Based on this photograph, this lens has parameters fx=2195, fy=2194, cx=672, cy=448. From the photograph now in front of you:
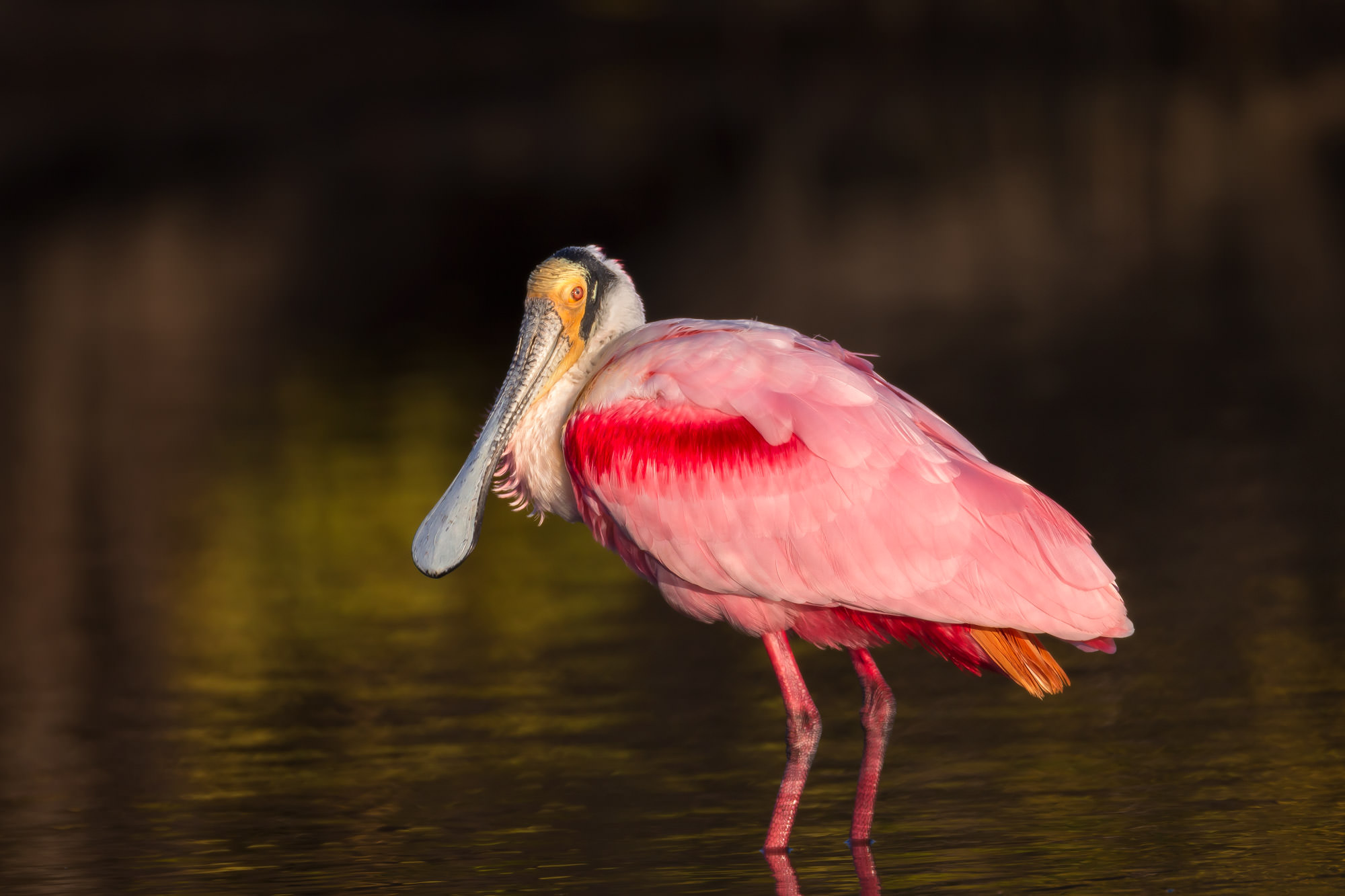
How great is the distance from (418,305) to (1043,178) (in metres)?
10.3

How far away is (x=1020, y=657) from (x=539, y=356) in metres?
1.83

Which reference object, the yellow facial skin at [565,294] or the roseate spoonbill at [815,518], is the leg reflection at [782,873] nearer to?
the roseate spoonbill at [815,518]

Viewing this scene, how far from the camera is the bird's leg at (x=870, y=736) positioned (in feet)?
20.5

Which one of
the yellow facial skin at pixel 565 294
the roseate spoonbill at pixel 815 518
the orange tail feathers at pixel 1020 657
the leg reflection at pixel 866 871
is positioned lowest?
the leg reflection at pixel 866 871

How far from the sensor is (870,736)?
21.4 feet

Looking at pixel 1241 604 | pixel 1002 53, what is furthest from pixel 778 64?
pixel 1241 604

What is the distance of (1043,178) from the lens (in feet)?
96.7

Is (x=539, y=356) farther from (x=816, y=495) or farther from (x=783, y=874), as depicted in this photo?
(x=783, y=874)

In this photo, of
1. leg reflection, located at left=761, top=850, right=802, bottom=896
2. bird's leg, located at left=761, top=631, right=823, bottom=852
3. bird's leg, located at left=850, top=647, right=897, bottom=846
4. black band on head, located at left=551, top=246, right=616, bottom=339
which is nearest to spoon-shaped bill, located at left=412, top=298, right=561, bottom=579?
black band on head, located at left=551, top=246, right=616, bottom=339

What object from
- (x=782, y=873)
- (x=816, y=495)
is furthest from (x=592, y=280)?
(x=782, y=873)

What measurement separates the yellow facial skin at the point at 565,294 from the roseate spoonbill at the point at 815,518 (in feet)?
0.95

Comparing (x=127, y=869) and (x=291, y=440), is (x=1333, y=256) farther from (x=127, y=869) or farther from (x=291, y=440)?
(x=127, y=869)

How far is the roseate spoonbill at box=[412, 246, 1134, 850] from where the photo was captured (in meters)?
6.18

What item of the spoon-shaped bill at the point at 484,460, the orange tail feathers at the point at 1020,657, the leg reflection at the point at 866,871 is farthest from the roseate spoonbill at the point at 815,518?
the spoon-shaped bill at the point at 484,460
